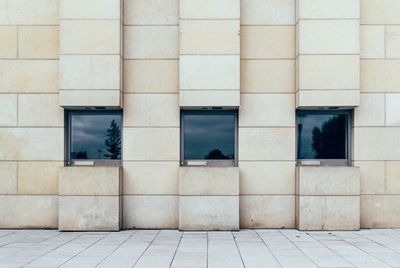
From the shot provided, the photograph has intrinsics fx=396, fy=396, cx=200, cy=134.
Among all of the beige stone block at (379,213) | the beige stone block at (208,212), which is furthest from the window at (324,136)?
the beige stone block at (208,212)

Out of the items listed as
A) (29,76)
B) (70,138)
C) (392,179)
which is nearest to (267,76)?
(392,179)

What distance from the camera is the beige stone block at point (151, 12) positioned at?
36.5 feet

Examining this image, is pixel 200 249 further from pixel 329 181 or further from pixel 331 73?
pixel 331 73

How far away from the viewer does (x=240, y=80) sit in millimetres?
11055

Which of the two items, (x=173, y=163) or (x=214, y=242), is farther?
(x=173, y=163)

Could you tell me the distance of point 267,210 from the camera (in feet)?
36.1

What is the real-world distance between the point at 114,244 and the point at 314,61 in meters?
6.94

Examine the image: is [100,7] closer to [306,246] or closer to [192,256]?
[192,256]

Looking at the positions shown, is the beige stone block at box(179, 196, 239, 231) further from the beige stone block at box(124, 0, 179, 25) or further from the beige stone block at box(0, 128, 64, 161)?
the beige stone block at box(124, 0, 179, 25)

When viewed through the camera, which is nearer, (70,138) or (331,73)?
(331,73)

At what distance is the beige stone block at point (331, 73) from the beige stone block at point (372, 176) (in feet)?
7.17

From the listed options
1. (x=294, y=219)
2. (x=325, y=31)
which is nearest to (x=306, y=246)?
(x=294, y=219)

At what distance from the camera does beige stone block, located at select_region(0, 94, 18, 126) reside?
36.5 feet

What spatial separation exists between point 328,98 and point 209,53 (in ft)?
11.2
